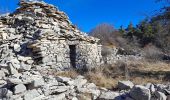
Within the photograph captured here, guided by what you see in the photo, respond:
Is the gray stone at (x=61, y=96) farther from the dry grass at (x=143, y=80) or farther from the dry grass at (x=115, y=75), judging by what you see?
the dry grass at (x=143, y=80)

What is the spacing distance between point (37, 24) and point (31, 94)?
622 centimetres

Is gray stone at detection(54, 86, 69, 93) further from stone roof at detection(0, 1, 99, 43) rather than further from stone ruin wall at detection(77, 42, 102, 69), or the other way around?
stone ruin wall at detection(77, 42, 102, 69)

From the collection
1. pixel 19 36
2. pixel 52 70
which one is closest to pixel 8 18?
pixel 19 36

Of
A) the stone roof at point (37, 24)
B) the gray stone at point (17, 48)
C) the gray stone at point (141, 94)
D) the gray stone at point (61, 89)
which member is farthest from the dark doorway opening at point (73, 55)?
the gray stone at point (141, 94)

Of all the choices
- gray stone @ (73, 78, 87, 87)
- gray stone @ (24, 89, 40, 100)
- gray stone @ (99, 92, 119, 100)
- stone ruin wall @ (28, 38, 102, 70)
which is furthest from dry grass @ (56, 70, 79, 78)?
gray stone @ (24, 89, 40, 100)

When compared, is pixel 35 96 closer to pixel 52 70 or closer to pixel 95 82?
pixel 95 82

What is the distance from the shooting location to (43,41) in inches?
531

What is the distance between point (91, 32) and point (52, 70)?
26559 millimetres

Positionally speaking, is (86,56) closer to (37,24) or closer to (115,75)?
(115,75)

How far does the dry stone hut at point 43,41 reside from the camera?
13219mm

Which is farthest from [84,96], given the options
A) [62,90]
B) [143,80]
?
[143,80]

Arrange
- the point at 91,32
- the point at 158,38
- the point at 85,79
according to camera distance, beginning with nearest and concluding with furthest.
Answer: the point at 85,79 < the point at 158,38 < the point at 91,32

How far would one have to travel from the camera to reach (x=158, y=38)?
34438 mm

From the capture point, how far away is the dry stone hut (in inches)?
520
